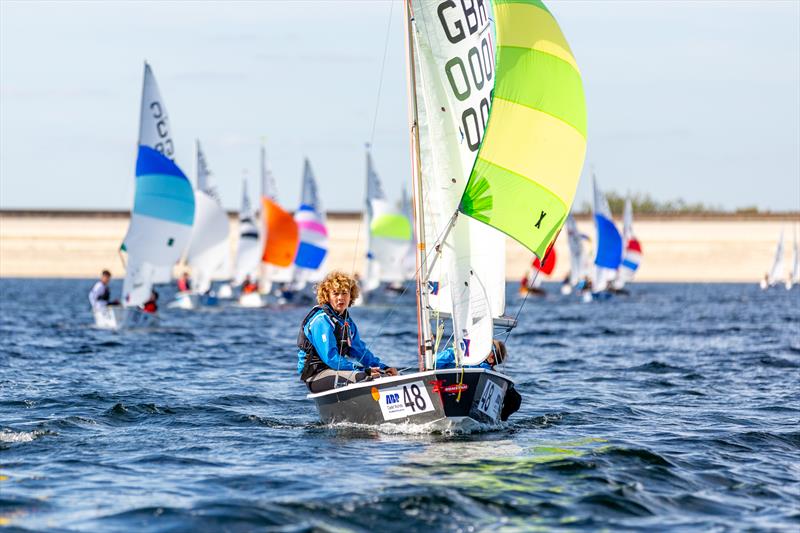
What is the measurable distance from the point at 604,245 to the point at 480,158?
40.6 meters

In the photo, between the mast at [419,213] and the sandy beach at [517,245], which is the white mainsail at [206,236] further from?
the sandy beach at [517,245]

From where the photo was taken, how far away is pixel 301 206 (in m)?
48.5

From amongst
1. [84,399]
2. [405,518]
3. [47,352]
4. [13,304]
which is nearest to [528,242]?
[405,518]

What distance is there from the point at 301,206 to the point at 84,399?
34.4 m

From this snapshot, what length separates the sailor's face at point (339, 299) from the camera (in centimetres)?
1122

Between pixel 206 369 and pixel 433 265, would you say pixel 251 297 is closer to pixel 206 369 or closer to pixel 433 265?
pixel 206 369

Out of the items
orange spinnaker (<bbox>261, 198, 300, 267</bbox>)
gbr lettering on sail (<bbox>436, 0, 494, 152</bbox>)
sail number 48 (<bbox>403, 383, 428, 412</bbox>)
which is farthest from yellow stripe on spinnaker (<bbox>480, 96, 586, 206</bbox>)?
orange spinnaker (<bbox>261, 198, 300, 267</bbox>)

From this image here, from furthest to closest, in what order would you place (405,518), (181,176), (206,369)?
(181,176) → (206,369) → (405,518)

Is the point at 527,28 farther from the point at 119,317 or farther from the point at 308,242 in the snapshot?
the point at 308,242

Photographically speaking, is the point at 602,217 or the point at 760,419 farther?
the point at 602,217

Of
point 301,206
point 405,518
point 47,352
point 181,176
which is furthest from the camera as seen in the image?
point 301,206

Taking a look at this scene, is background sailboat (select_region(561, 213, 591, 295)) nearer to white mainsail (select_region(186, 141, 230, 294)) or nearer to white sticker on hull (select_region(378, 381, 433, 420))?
white mainsail (select_region(186, 141, 230, 294))

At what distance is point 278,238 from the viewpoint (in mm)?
44344

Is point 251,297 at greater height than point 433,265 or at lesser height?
lesser
